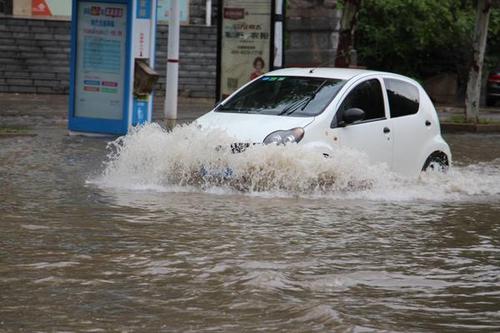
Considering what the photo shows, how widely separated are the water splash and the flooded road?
25 millimetres

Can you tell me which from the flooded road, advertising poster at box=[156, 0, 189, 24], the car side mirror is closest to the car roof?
the car side mirror

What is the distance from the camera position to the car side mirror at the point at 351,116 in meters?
11.8

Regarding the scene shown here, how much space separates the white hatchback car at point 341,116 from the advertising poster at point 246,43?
397 cm

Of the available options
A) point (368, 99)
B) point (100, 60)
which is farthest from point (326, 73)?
point (100, 60)

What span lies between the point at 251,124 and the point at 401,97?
8.09ft

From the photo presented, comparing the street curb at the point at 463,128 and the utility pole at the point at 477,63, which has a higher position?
the utility pole at the point at 477,63

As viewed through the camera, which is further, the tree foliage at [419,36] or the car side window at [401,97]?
the tree foliage at [419,36]

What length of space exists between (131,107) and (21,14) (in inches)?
493

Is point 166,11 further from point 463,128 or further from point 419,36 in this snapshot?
point 463,128

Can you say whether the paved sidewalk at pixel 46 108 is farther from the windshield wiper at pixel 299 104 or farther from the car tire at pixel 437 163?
the windshield wiper at pixel 299 104

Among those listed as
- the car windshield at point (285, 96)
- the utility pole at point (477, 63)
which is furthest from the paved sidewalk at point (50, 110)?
the car windshield at point (285, 96)

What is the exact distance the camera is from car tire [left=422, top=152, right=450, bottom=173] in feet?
42.9

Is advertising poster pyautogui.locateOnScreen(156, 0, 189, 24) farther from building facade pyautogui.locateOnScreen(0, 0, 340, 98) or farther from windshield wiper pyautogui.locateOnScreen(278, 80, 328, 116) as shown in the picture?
windshield wiper pyautogui.locateOnScreen(278, 80, 328, 116)

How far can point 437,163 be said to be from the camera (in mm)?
13266
